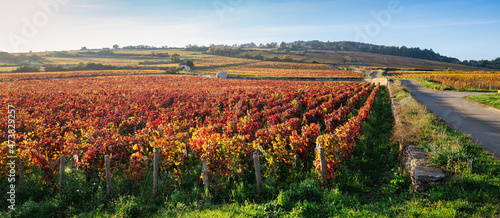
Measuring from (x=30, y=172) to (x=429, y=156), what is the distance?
12.3 m

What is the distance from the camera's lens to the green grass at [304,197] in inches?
213

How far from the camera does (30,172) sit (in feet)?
26.8

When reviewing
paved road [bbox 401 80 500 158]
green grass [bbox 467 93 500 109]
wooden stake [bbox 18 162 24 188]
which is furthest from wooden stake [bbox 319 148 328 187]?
green grass [bbox 467 93 500 109]

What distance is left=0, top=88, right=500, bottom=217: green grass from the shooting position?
17.8 feet

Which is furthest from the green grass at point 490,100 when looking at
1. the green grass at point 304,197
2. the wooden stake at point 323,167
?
the wooden stake at point 323,167

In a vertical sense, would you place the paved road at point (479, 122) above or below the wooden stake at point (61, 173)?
above

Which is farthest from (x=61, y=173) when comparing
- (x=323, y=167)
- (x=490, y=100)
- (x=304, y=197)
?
(x=490, y=100)

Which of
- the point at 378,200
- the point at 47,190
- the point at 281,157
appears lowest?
the point at 47,190

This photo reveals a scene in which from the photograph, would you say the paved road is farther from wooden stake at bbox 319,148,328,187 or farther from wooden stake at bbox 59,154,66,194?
wooden stake at bbox 59,154,66,194

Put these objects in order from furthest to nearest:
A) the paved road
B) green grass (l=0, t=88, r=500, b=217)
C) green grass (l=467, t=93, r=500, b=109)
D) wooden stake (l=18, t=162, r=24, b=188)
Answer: green grass (l=467, t=93, r=500, b=109), the paved road, wooden stake (l=18, t=162, r=24, b=188), green grass (l=0, t=88, r=500, b=217)

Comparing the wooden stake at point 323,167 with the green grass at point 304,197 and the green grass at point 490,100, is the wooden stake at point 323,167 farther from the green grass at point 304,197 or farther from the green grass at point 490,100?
the green grass at point 490,100

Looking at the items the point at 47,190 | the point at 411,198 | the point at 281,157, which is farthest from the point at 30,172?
the point at 411,198

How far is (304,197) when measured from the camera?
19.8 feet

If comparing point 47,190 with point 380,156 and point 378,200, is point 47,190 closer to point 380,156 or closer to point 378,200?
point 378,200
